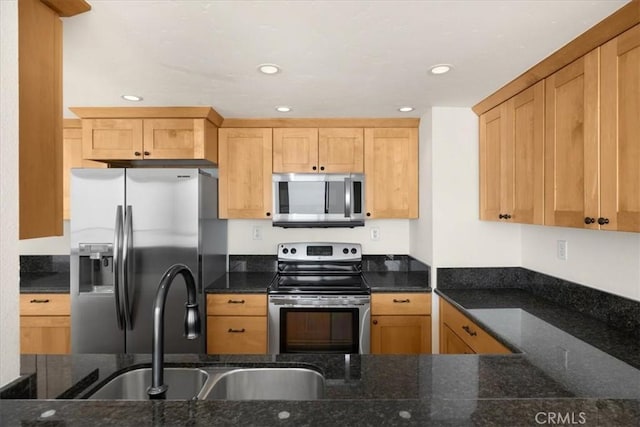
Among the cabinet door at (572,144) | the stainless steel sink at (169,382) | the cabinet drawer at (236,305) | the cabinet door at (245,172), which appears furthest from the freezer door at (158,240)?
the cabinet door at (572,144)

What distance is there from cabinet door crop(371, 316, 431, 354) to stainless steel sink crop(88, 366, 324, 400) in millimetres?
1495

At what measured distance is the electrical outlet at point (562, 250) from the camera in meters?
2.09

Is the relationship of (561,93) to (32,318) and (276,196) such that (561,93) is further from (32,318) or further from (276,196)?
(32,318)

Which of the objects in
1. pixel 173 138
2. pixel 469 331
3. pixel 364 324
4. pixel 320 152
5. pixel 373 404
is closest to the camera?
pixel 373 404

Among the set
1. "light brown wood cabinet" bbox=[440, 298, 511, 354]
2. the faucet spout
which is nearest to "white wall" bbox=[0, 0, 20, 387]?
the faucet spout

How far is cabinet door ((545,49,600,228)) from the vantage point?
1.46 m

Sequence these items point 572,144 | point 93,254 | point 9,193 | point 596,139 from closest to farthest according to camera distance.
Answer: point 9,193 < point 596,139 < point 572,144 < point 93,254

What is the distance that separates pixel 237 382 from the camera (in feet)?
3.76

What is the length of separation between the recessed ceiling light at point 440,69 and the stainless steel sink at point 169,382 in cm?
184

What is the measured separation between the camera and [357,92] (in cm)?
221

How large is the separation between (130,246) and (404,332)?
2107mm

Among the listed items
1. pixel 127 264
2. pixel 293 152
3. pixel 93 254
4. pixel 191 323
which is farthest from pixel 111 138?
pixel 191 323

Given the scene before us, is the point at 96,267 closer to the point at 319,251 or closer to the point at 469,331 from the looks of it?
the point at 319,251

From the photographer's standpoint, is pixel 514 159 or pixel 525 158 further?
pixel 514 159
